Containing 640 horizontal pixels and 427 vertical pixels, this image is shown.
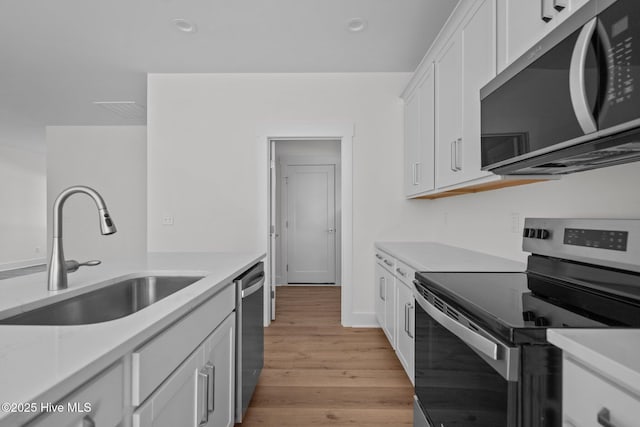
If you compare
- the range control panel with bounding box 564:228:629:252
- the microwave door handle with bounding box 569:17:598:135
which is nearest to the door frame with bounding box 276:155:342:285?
the range control panel with bounding box 564:228:629:252

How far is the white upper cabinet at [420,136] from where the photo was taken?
8.34ft

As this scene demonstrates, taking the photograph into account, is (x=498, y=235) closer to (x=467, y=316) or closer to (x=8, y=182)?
(x=467, y=316)

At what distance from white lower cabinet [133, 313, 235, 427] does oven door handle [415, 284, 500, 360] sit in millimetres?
857

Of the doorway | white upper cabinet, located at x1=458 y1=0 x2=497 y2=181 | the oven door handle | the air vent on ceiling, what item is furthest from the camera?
the doorway

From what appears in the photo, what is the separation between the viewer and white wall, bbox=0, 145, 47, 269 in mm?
6961

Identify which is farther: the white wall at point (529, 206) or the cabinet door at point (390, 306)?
the cabinet door at point (390, 306)

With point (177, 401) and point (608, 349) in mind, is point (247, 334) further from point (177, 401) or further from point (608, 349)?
point (608, 349)

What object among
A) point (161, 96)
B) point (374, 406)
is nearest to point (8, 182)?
point (161, 96)

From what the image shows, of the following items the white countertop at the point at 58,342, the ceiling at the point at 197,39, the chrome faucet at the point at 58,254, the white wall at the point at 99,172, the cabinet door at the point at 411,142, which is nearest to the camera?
the white countertop at the point at 58,342

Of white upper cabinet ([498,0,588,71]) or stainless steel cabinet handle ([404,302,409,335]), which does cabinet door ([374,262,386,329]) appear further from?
white upper cabinet ([498,0,588,71])

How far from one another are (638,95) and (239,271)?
1.53 metres

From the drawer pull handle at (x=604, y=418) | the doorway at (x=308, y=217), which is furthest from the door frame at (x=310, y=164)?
the drawer pull handle at (x=604, y=418)

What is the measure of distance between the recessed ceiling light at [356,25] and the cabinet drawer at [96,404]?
2.71m

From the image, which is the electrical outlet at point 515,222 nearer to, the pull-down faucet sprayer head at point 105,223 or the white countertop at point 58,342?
the white countertop at point 58,342
